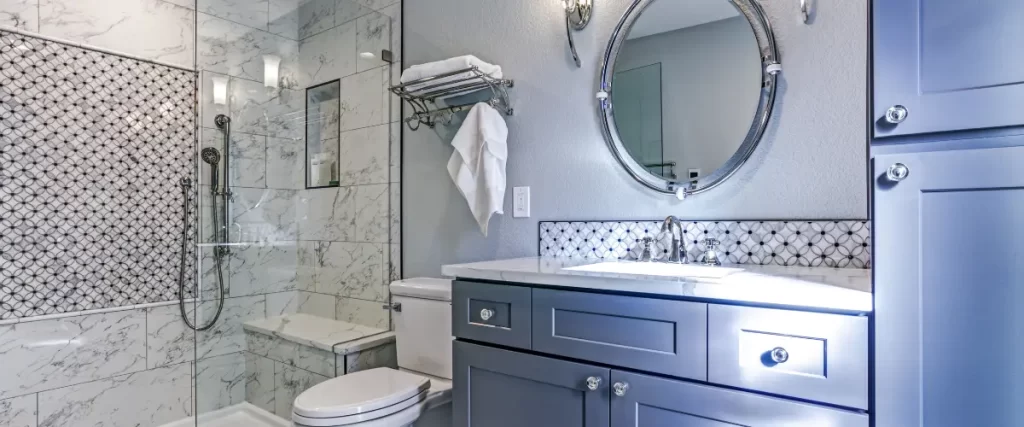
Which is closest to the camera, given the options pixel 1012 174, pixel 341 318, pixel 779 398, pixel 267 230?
pixel 1012 174

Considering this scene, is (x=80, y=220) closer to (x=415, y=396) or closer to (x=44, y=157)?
(x=44, y=157)

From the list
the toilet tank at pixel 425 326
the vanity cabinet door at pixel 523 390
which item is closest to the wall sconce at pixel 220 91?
the toilet tank at pixel 425 326

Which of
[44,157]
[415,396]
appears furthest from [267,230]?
[415,396]

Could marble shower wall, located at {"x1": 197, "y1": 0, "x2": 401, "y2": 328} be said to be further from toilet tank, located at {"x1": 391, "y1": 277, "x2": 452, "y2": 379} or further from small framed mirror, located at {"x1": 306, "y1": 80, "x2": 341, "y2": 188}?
toilet tank, located at {"x1": 391, "y1": 277, "x2": 452, "y2": 379}

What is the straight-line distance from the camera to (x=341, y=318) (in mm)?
2572

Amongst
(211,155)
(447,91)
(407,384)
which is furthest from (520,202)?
(211,155)

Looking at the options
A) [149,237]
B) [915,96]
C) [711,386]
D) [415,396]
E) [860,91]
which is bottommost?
[415,396]

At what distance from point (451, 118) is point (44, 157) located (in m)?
1.70

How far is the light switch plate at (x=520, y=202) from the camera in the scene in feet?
6.84

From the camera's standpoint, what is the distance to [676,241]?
1610 mm

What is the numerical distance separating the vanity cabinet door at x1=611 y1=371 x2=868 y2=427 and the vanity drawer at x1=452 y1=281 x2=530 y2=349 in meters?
0.30

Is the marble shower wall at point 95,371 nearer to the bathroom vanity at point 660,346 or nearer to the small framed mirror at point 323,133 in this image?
the small framed mirror at point 323,133

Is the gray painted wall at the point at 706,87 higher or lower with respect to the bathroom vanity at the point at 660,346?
higher

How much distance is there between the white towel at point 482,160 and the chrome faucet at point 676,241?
0.69 meters
